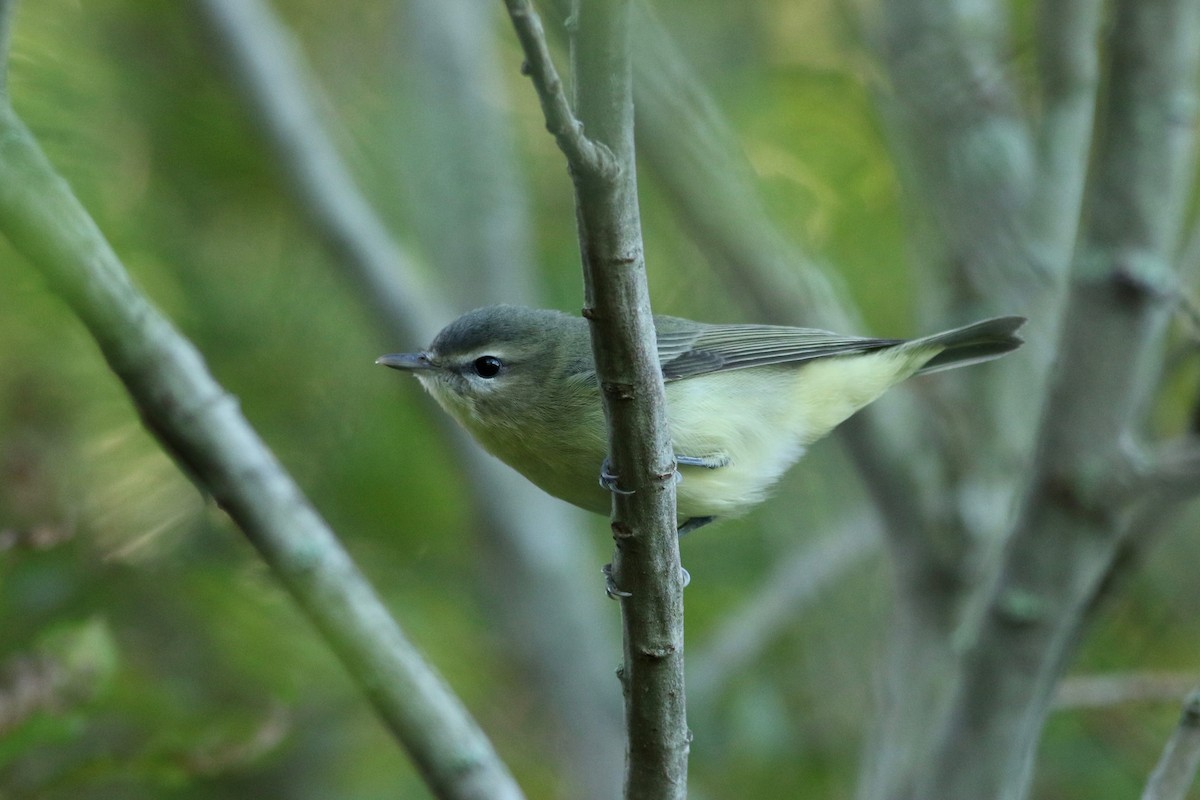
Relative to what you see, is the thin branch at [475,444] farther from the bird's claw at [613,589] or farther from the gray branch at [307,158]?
the bird's claw at [613,589]

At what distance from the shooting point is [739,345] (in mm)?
3469

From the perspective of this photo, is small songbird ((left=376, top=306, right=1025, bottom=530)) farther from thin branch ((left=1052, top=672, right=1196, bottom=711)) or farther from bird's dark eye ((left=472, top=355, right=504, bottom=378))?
thin branch ((left=1052, top=672, right=1196, bottom=711))

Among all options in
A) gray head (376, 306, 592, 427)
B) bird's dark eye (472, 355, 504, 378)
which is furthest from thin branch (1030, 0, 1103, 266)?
A: bird's dark eye (472, 355, 504, 378)

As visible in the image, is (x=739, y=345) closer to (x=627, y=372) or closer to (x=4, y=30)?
(x=627, y=372)

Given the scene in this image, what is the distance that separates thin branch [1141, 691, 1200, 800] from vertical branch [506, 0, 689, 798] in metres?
0.88

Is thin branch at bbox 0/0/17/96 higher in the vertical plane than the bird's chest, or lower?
lower

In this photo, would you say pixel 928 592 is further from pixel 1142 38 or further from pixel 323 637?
pixel 323 637

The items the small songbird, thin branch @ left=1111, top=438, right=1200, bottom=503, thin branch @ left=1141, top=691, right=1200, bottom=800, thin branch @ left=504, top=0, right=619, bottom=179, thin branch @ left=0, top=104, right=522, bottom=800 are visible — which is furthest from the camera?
the small songbird

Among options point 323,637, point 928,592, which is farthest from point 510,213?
point 323,637

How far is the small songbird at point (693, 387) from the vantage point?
119 inches

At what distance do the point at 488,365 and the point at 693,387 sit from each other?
592mm

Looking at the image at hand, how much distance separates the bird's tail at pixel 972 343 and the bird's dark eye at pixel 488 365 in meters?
1.25

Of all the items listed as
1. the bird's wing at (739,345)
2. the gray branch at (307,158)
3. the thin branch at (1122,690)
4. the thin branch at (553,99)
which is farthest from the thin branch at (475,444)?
the thin branch at (553,99)

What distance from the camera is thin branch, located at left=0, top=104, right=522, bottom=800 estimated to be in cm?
162
